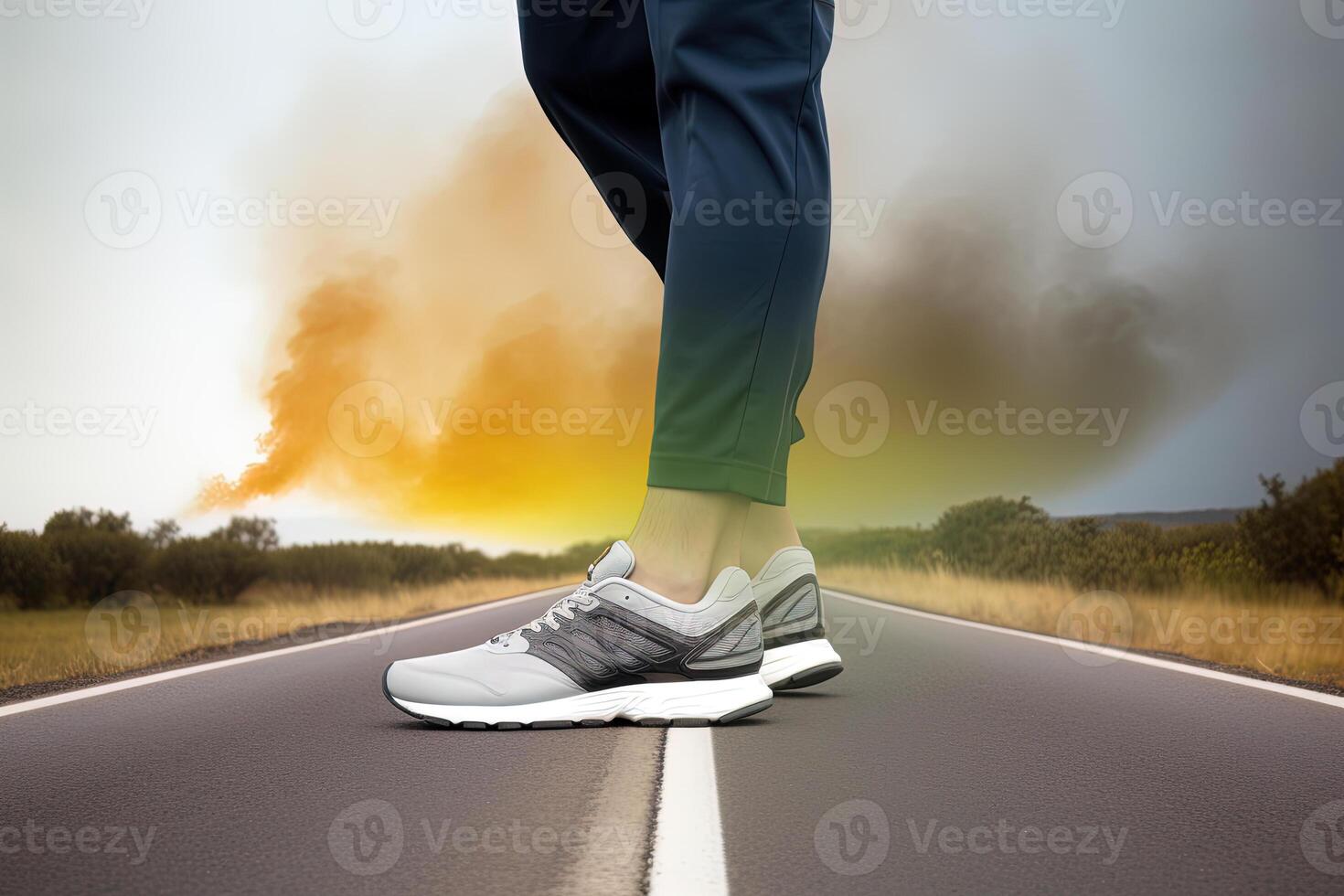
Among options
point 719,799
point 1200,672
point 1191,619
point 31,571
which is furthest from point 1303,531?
point 31,571

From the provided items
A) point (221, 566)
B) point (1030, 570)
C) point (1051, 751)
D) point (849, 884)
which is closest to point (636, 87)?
point (1051, 751)

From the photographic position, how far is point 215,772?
1.59m

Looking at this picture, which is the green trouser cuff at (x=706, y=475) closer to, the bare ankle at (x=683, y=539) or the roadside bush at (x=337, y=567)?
the bare ankle at (x=683, y=539)

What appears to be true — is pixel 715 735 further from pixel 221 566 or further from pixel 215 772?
pixel 221 566

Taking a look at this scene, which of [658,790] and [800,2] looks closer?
[658,790]

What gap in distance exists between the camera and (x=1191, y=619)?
5.32 meters

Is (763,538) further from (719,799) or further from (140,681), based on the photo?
(140,681)

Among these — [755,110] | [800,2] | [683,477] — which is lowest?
[683,477]

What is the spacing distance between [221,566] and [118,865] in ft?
49.9

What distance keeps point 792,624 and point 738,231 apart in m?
1.05

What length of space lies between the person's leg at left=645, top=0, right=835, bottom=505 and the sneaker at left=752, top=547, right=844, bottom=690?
0.50m

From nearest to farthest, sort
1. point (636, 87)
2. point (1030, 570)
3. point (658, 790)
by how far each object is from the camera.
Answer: point (658, 790), point (636, 87), point (1030, 570)

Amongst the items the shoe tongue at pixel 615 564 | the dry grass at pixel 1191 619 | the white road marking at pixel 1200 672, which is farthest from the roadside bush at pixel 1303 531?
the shoe tongue at pixel 615 564

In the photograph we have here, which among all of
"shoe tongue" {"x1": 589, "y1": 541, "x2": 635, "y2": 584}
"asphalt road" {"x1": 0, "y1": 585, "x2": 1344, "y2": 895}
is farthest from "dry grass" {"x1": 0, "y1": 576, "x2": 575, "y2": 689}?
"shoe tongue" {"x1": 589, "y1": 541, "x2": 635, "y2": 584}
